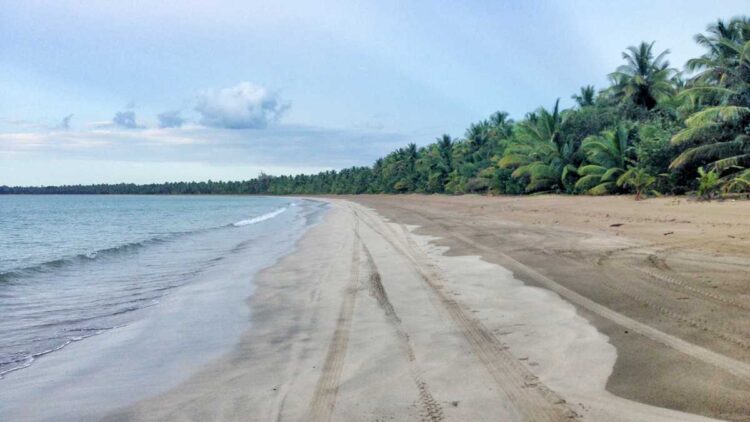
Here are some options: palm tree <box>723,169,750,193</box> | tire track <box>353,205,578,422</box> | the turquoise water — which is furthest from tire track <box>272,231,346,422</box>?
palm tree <box>723,169,750,193</box>

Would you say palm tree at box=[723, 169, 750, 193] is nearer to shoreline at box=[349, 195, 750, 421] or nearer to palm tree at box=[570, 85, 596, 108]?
shoreline at box=[349, 195, 750, 421]

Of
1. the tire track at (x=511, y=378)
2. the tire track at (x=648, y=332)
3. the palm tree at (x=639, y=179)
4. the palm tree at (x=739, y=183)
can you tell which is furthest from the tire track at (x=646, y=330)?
the palm tree at (x=639, y=179)

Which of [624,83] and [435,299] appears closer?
[435,299]

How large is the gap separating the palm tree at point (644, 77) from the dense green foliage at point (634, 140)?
0.06m

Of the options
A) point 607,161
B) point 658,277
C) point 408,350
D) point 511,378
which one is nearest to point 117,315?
point 408,350

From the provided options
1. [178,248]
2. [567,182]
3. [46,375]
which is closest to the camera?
[46,375]

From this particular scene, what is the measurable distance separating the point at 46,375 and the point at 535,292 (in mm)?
5501

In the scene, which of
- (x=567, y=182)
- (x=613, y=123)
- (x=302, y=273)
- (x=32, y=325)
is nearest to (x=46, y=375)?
(x=32, y=325)

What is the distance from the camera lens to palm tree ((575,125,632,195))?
26.0 m

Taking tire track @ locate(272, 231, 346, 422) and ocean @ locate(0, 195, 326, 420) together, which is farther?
ocean @ locate(0, 195, 326, 420)

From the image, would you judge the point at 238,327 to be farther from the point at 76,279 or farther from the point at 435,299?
the point at 76,279

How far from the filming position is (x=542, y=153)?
34031 mm

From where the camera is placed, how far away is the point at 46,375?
4.52m

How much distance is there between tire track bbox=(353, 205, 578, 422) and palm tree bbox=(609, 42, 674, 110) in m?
33.5
